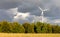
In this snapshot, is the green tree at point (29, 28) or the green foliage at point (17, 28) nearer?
the green foliage at point (17, 28)

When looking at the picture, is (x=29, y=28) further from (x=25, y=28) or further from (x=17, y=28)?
(x=17, y=28)

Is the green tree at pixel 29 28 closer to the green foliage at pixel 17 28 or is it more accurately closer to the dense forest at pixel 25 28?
the dense forest at pixel 25 28

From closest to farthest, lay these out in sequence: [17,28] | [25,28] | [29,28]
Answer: [17,28] < [29,28] < [25,28]

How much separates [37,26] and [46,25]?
194 inches

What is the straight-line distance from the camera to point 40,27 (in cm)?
8044

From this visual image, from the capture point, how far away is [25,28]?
76.2m

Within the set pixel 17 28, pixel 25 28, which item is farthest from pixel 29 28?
pixel 17 28

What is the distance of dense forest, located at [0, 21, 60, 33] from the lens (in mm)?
69438

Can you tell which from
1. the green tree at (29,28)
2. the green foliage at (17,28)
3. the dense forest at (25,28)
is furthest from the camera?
the green tree at (29,28)

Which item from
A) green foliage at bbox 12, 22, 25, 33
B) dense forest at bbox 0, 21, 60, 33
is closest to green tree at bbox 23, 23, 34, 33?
dense forest at bbox 0, 21, 60, 33

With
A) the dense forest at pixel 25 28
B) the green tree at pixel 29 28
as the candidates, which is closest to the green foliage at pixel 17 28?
the dense forest at pixel 25 28

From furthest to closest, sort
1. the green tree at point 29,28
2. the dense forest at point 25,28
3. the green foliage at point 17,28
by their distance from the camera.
Answer: the green tree at point 29,28
the green foliage at point 17,28
the dense forest at point 25,28


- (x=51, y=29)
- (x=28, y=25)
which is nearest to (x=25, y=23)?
(x=28, y=25)

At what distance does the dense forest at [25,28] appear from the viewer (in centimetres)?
6944
